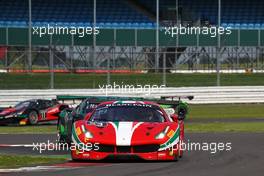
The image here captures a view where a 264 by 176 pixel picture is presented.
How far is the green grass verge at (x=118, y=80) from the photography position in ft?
110

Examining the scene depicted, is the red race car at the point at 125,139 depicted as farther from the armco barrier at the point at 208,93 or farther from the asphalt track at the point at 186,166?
the armco barrier at the point at 208,93

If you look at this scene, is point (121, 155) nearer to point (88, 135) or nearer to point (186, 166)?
point (88, 135)

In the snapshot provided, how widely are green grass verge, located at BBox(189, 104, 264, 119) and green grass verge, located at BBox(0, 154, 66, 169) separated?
55.9 ft

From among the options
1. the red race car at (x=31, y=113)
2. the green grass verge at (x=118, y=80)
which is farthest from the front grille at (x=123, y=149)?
the green grass verge at (x=118, y=80)

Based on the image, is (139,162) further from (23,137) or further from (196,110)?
(196,110)

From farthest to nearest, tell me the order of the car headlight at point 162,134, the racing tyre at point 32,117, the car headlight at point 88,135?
the racing tyre at point 32,117 → the car headlight at point 162,134 → the car headlight at point 88,135

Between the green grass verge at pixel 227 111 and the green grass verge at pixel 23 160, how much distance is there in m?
17.0

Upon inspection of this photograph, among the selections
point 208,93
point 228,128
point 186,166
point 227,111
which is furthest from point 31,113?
point 186,166

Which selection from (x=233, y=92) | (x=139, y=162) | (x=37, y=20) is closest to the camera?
(x=139, y=162)

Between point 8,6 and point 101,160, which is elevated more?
point 8,6

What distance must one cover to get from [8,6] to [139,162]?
3562 centimetres

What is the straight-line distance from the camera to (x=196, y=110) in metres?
33.5

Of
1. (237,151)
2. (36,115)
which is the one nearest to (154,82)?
(36,115)

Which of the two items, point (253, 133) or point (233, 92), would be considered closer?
point (253, 133)
